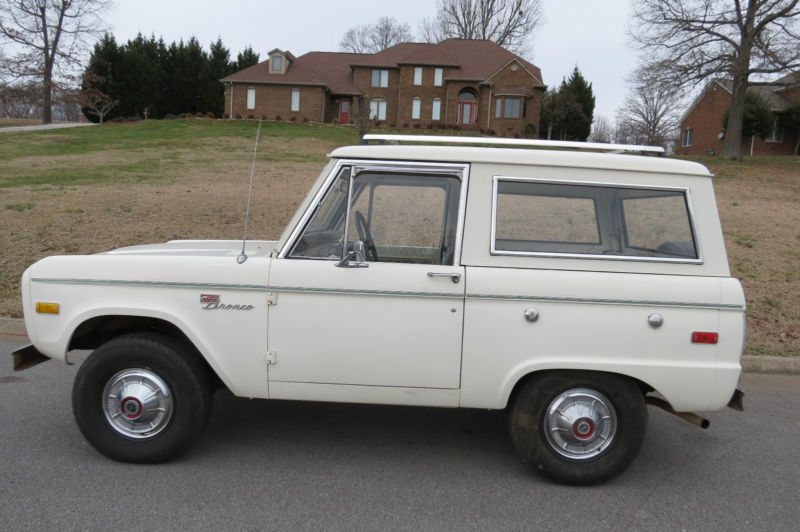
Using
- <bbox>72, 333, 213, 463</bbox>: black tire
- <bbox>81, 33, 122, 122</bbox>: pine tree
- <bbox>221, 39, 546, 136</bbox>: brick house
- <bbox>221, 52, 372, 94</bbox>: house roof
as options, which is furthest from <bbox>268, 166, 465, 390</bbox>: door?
<bbox>81, 33, 122, 122</bbox>: pine tree

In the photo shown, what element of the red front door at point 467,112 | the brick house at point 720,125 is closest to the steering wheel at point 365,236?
the brick house at point 720,125

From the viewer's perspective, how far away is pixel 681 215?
Answer: 150 inches

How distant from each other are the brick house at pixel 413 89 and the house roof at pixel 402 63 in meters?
0.07

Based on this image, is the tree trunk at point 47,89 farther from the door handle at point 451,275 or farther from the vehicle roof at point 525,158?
the door handle at point 451,275

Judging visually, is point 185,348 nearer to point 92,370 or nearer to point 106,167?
point 92,370

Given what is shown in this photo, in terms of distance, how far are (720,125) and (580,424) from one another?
4757 centimetres

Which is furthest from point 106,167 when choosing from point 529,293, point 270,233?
point 529,293

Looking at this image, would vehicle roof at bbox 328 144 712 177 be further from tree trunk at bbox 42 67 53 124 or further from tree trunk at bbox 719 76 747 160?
tree trunk at bbox 42 67 53 124

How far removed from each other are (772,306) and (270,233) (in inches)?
308

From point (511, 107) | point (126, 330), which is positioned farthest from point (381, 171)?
point (511, 107)

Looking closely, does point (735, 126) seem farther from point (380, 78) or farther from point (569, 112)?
point (380, 78)

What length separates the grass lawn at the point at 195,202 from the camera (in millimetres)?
8823

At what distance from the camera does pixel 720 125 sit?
147ft

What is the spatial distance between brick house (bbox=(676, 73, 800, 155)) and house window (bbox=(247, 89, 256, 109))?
30.0 meters
